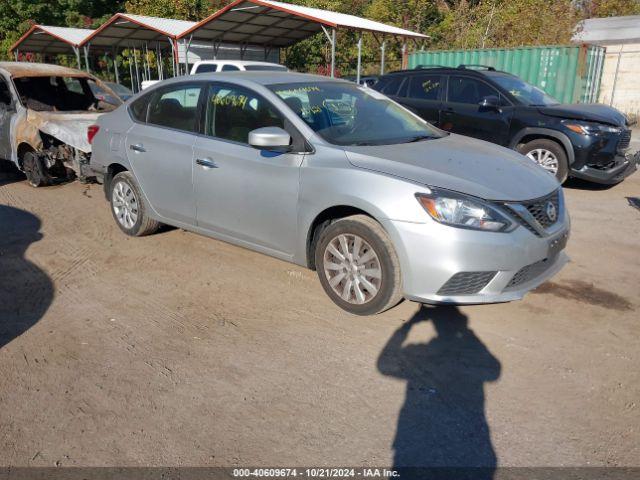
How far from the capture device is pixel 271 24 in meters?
19.2

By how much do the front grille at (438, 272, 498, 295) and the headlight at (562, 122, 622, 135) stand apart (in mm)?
5214

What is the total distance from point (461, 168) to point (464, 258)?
2.40ft

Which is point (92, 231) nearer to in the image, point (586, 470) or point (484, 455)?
point (484, 455)

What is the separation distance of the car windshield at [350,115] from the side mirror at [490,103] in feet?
12.1

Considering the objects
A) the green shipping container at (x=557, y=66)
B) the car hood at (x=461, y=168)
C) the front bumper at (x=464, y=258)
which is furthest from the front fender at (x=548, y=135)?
the green shipping container at (x=557, y=66)

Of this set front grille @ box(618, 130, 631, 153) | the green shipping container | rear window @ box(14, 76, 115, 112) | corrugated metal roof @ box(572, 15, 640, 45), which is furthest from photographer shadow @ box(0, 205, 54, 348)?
corrugated metal roof @ box(572, 15, 640, 45)

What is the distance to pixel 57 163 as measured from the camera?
781 centimetres

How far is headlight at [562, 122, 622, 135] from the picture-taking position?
7.74m

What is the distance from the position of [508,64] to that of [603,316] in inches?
491

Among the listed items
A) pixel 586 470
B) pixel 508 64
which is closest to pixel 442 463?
pixel 586 470

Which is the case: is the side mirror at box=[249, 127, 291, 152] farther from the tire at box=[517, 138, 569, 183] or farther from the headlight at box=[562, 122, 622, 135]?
the headlight at box=[562, 122, 622, 135]

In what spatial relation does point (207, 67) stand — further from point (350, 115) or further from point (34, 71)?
point (350, 115)

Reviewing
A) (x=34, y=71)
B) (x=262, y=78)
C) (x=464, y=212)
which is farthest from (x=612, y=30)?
(x=464, y=212)

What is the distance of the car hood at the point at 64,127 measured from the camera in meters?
7.30
